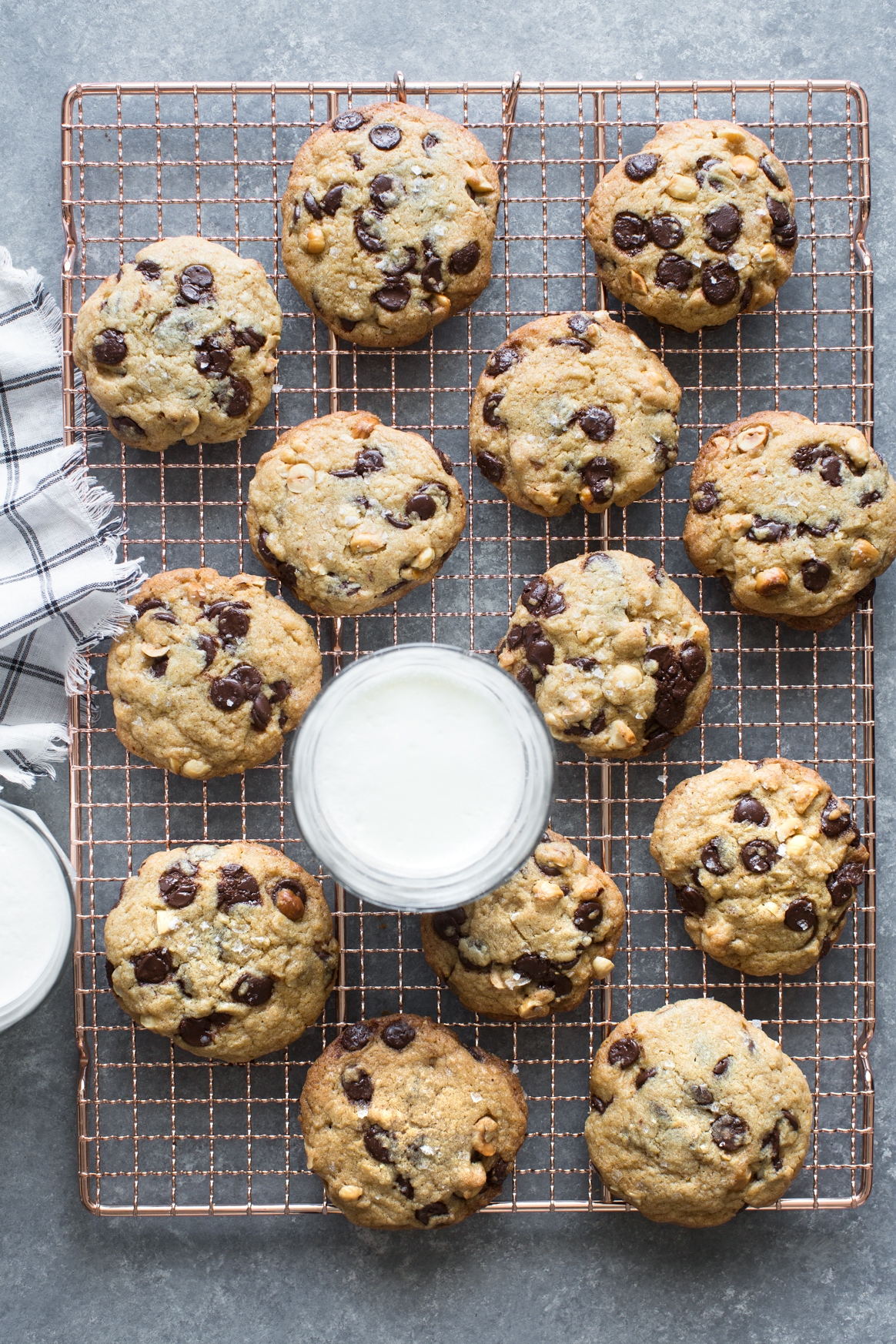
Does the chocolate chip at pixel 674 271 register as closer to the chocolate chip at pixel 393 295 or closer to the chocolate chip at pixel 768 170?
the chocolate chip at pixel 768 170

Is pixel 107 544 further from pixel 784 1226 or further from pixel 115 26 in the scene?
pixel 784 1226

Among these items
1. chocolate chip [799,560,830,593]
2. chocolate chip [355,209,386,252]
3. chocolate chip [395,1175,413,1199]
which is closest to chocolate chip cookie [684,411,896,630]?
chocolate chip [799,560,830,593]

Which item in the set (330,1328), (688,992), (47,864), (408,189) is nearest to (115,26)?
(408,189)

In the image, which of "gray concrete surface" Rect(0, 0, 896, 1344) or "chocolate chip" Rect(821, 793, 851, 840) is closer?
"chocolate chip" Rect(821, 793, 851, 840)

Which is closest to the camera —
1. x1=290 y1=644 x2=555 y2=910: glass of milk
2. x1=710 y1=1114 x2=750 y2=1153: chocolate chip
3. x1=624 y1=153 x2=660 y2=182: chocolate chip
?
x1=290 y1=644 x2=555 y2=910: glass of milk

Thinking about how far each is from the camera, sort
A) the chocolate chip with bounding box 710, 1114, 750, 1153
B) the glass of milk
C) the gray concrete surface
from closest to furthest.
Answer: the glass of milk
the chocolate chip with bounding box 710, 1114, 750, 1153
the gray concrete surface

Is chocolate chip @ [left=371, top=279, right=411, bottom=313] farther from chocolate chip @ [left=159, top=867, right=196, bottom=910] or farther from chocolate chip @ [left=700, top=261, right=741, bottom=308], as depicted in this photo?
chocolate chip @ [left=159, top=867, right=196, bottom=910]

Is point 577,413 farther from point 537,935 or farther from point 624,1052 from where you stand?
point 624,1052

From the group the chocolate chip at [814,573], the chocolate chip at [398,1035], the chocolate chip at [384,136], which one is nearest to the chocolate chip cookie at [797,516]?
the chocolate chip at [814,573]
